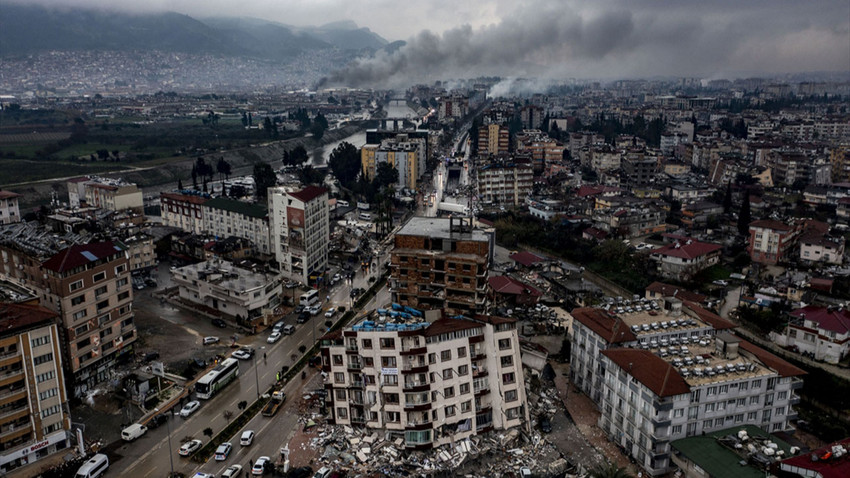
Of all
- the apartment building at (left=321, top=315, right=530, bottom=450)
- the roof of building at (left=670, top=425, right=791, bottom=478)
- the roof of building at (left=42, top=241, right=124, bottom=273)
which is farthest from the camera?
the roof of building at (left=42, top=241, right=124, bottom=273)

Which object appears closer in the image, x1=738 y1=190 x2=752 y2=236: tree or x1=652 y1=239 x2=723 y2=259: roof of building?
x1=652 y1=239 x2=723 y2=259: roof of building

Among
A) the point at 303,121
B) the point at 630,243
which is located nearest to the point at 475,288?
the point at 630,243

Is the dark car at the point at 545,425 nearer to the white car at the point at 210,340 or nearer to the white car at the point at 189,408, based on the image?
the white car at the point at 189,408

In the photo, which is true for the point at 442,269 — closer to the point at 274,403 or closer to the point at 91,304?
the point at 274,403

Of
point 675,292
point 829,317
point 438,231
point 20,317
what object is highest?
point 438,231

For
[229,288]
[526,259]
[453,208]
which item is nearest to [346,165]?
[453,208]

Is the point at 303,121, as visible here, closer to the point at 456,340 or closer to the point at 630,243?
the point at 630,243

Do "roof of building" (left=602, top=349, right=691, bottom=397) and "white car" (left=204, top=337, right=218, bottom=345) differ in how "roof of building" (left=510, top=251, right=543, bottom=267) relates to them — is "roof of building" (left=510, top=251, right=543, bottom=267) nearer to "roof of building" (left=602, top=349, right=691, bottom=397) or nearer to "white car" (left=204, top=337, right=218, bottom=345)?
"roof of building" (left=602, top=349, right=691, bottom=397)

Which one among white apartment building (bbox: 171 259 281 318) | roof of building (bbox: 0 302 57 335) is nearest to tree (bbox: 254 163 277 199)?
white apartment building (bbox: 171 259 281 318)
